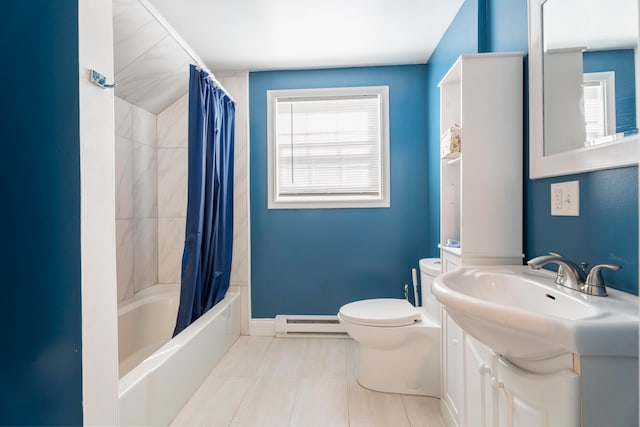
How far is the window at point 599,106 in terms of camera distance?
908 millimetres

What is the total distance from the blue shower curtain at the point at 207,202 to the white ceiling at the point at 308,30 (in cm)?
34

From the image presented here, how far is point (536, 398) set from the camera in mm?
756

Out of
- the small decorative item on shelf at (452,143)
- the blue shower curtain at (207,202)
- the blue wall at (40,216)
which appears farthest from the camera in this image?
the blue shower curtain at (207,202)

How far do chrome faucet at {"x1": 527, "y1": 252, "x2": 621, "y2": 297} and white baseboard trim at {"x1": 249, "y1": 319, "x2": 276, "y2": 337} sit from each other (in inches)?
85.1

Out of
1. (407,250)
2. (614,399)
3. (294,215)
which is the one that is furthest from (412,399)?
(294,215)

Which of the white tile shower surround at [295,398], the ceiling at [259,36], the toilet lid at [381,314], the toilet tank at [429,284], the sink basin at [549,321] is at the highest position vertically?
the ceiling at [259,36]

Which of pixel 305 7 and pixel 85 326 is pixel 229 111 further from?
pixel 85 326

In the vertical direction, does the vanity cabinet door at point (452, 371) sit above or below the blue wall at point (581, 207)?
below

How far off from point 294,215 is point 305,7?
1.50 meters

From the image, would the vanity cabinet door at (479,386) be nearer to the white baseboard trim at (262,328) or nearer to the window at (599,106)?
the window at (599,106)

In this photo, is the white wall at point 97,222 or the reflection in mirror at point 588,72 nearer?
the reflection in mirror at point 588,72

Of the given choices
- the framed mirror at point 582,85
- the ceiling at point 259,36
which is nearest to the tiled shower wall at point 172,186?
the ceiling at point 259,36

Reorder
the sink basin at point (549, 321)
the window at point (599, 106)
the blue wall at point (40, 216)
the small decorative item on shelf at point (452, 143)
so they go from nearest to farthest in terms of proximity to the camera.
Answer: the sink basin at point (549, 321)
the blue wall at point (40, 216)
the window at point (599, 106)
the small decorative item on shelf at point (452, 143)

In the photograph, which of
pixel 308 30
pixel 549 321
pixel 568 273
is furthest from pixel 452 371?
pixel 308 30
